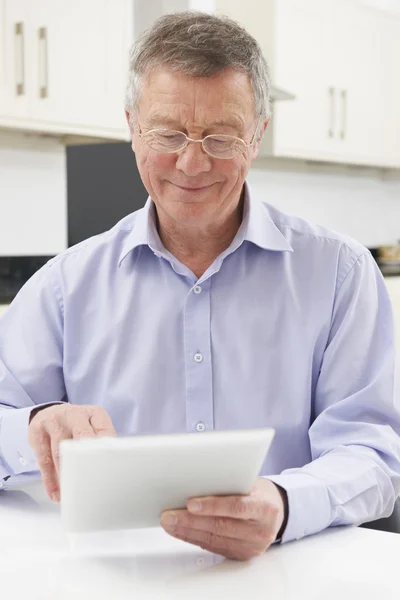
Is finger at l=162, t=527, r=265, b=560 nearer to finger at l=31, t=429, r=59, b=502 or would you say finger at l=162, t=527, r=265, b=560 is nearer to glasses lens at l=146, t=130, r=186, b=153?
finger at l=31, t=429, r=59, b=502

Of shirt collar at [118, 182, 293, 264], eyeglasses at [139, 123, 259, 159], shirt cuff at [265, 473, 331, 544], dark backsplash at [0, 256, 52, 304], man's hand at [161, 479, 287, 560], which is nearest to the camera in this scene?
man's hand at [161, 479, 287, 560]

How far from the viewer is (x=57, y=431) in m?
1.14

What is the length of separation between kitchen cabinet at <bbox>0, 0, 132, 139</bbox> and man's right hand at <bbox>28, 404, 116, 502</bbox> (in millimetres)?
1869

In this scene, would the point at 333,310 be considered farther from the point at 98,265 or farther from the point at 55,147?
the point at 55,147

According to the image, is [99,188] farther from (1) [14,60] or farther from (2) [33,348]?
(2) [33,348]

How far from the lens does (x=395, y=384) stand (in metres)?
1.38

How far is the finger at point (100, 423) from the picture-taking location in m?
1.12

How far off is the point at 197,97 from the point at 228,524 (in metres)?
0.72

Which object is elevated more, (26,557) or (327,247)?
(327,247)

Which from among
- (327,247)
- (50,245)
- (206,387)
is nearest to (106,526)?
(206,387)

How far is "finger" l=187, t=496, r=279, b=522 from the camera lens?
96cm

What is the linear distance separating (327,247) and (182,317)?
12.0 inches

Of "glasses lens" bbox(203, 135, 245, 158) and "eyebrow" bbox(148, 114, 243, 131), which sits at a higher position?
"eyebrow" bbox(148, 114, 243, 131)

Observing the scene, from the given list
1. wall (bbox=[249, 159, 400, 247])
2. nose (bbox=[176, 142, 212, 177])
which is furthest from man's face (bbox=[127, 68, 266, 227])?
wall (bbox=[249, 159, 400, 247])
